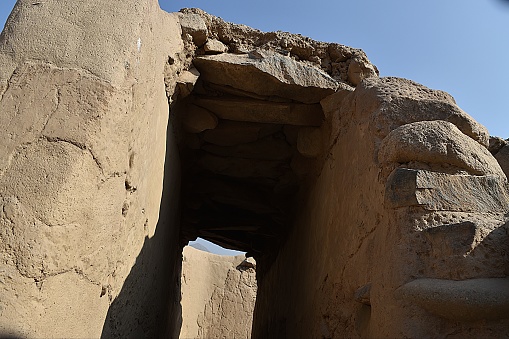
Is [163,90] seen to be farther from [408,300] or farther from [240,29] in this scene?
[408,300]

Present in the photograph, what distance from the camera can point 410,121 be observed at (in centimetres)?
250

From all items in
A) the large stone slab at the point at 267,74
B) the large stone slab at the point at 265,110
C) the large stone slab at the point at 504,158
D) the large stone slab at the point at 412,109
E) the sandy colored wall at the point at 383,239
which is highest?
the large stone slab at the point at 267,74

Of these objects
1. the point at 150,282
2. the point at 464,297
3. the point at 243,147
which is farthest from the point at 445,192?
the point at 243,147

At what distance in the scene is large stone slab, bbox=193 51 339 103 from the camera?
3.23 m

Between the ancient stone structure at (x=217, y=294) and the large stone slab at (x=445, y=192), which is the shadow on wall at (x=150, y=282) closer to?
the large stone slab at (x=445, y=192)

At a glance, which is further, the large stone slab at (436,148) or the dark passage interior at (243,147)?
the dark passage interior at (243,147)

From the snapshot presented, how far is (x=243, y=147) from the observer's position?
422cm

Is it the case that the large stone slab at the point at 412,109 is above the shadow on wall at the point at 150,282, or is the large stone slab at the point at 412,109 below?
above

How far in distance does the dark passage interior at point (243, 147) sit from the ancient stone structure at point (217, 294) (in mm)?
2836

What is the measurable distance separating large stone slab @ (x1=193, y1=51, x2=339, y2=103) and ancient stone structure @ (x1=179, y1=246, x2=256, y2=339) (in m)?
5.67

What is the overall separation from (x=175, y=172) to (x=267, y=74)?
Result: 106cm

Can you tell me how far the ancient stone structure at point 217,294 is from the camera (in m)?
8.62

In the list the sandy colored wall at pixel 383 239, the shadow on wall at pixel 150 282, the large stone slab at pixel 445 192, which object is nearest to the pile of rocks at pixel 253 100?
the sandy colored wall at pixel 383 239

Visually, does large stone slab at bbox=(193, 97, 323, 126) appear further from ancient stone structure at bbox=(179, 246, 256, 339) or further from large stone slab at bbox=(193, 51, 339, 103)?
ancient stone structure at bbox=(179, 246, 256, 339)
